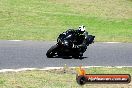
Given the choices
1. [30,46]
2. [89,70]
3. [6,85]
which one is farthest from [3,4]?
[6,85]

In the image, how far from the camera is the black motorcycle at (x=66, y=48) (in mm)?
17000

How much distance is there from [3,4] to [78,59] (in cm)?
1831

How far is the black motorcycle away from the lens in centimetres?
1700

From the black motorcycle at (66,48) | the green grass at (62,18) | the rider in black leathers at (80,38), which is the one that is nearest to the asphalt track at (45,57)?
the black motorcycle at (66,48)

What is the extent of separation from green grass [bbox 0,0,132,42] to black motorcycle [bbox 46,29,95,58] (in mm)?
5344

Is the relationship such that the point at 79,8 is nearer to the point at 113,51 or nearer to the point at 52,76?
the point at 113,51

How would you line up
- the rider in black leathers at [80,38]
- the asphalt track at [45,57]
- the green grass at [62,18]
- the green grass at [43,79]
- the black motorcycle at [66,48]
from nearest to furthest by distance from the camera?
1. the green grass at [43,79]
2. the asphalt track at [45,57]
3. the black motorcycle at [66,48]
4. the rider in black leathers at [80,38]
5. the green grass at [62,18]

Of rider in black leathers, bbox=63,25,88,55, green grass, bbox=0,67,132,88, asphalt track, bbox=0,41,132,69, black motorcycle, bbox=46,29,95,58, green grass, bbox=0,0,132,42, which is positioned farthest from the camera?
green grass, bbox=0,0,132,42

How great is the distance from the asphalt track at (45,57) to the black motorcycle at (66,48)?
31 cm

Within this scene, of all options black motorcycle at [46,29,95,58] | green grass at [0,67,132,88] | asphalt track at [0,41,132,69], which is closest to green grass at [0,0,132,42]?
asphalt track at [0,41,132,69]

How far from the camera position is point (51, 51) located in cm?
1702

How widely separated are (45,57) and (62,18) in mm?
14530

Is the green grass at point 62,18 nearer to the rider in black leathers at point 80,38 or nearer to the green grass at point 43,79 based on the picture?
the rider in black leathers at point 80,38

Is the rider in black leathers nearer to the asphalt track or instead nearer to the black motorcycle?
the black motorcycle
